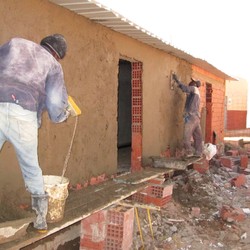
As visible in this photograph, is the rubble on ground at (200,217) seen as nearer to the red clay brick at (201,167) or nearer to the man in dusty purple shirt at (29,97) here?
the red clay brick at (201,167)

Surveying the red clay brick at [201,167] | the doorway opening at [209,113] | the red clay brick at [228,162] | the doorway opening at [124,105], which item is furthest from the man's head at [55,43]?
the doorway opening at [209,113]

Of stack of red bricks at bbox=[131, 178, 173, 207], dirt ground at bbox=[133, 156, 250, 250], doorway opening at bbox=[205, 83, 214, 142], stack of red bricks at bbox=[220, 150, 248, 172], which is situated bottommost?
dirt ground at bbox=[133, 156, 250, 250]

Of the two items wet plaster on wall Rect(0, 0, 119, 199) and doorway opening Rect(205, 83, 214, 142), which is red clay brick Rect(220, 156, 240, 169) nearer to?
doorway opening Rect(205, 83, 214, 142)

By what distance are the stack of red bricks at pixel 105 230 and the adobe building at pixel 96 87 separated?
81 cm

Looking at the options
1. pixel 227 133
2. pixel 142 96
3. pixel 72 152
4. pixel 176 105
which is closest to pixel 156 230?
pixel 72 152

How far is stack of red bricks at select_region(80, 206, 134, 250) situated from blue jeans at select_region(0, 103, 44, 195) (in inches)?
58.3

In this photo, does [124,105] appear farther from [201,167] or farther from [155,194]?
[155,194]

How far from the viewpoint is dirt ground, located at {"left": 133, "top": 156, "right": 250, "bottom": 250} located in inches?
222

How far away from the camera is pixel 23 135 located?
3.18 metres

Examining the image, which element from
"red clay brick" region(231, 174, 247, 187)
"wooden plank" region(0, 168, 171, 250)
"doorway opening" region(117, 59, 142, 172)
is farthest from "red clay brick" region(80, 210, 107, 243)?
"red clay brick" region(231, 174, 247, 187)

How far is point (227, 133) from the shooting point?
21984 mm

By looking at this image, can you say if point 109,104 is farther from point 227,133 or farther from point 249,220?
point 227,133

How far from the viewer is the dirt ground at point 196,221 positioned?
5.65 meters

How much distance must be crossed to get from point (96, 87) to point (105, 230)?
225 centimetres
